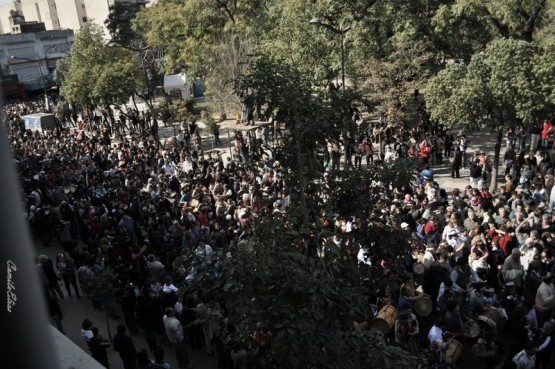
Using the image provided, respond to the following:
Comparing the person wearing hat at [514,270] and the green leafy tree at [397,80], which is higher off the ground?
the green leafy tree at [397,80]

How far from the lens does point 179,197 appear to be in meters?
17.0

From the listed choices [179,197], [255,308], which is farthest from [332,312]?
[179,197]

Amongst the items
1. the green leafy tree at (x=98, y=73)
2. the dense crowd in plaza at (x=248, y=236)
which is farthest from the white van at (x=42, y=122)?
the dense crowd in plaza at (x=248, y=236)

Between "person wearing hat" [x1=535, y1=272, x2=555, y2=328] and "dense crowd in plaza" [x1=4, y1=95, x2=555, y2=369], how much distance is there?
0.05 feet

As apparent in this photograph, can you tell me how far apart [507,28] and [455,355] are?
22701 millimetres

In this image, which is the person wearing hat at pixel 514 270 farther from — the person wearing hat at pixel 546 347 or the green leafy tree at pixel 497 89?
the green leafy tree at pixel 497 89

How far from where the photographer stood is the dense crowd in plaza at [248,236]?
317 inches

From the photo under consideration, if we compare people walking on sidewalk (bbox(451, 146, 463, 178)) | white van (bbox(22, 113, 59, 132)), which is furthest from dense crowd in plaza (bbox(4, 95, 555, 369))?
white van (bbox(22, 113, 59, 132))

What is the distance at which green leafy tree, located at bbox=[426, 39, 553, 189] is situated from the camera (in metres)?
16.6

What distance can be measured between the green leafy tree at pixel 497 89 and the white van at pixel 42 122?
85.8 ft

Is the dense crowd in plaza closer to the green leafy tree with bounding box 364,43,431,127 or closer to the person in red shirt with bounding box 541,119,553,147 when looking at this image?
the person in red shirt with bounding box 541,119,553,147

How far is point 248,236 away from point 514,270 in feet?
17.4

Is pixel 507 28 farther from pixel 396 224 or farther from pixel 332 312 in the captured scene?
pixel 332 312

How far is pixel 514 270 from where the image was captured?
9.52 m
